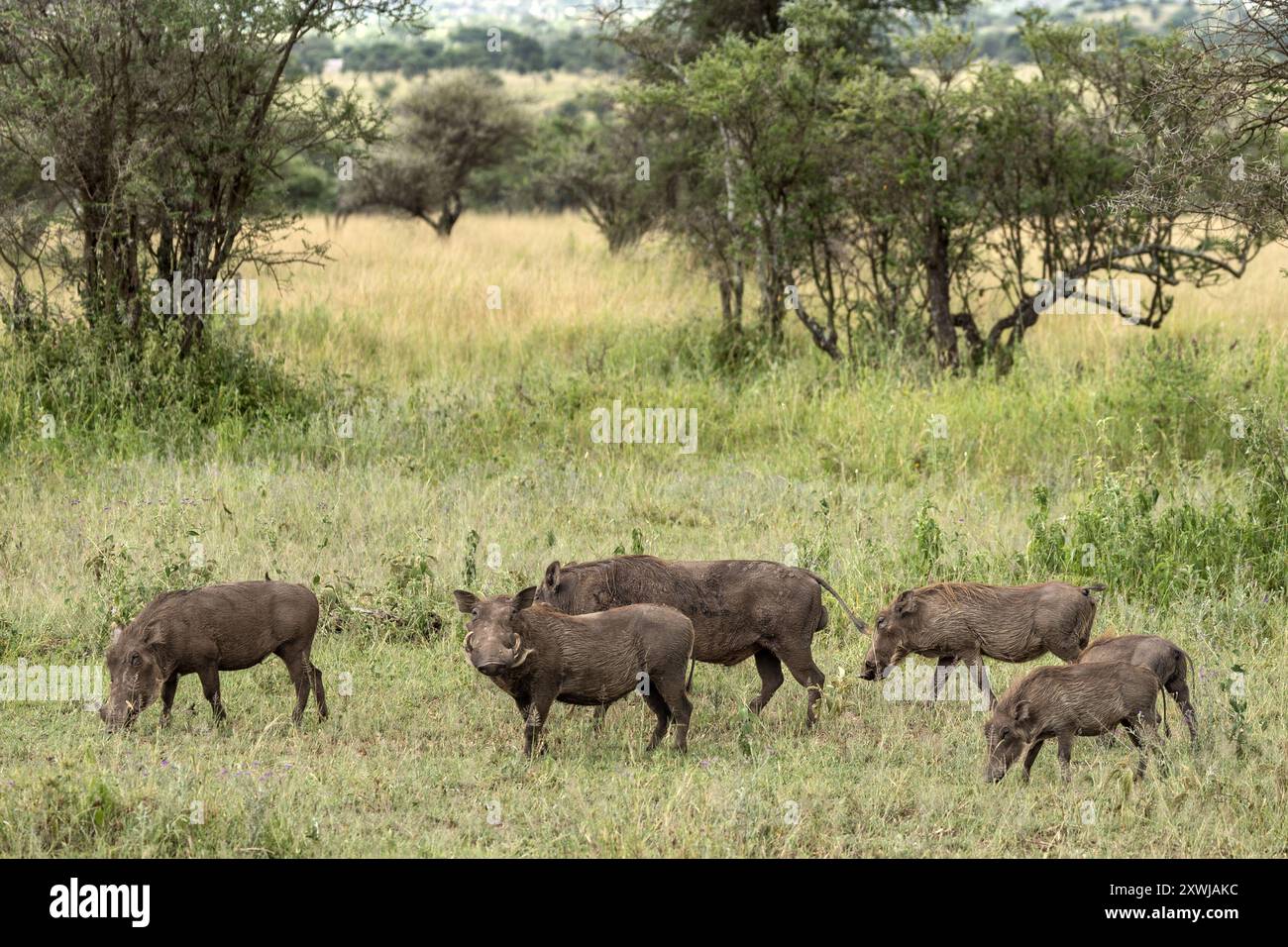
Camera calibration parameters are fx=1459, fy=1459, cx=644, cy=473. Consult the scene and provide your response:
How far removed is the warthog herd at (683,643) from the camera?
5.43 metres

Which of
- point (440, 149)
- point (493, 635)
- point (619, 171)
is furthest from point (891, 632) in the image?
point (440, 149)

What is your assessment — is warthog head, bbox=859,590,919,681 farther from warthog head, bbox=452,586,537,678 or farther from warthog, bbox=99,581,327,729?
warthog, bbox=99,581,327,729

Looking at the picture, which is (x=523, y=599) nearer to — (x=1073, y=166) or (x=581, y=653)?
(x=581, y=653)

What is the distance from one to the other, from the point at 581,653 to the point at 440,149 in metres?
23.8

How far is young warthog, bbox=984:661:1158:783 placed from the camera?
211 inches

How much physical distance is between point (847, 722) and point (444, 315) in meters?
9.81

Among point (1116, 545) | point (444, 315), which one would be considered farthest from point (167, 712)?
point (444, 315)

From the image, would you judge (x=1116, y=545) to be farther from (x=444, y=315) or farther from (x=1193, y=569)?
(x=444, y=315)

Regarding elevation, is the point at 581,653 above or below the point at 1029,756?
above

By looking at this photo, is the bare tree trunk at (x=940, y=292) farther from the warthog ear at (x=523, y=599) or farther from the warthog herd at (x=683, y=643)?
the warthog ear at (x=523, y=599)

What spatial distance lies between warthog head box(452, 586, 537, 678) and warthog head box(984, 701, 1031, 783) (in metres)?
1.77

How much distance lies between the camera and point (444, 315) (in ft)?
49.8

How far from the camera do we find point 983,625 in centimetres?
613
